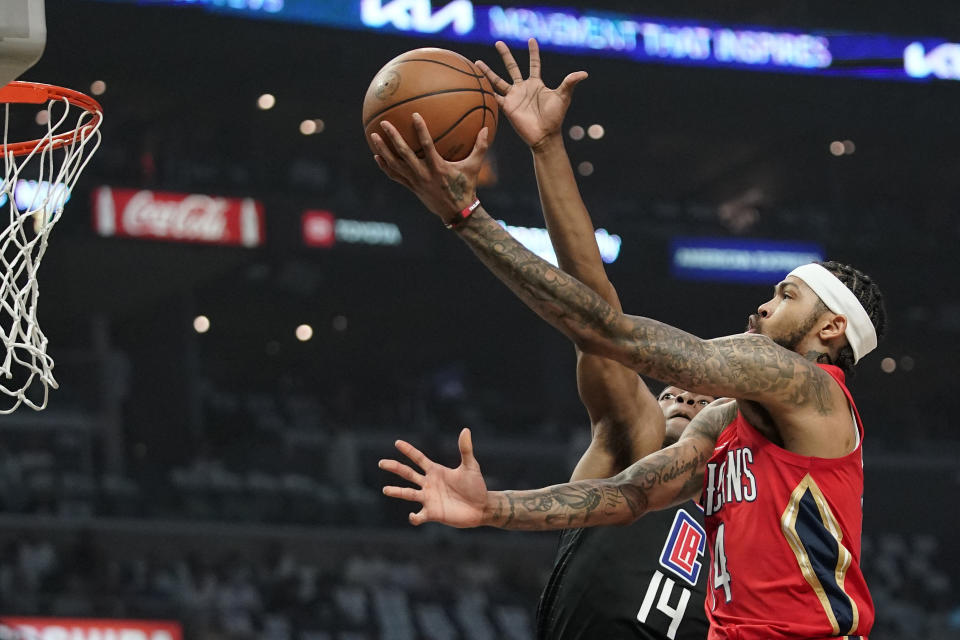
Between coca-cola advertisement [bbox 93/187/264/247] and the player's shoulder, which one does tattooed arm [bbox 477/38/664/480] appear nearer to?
the player's shoulder

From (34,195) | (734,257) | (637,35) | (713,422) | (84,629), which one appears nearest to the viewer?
(713,422)

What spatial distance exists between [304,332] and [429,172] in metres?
19.3

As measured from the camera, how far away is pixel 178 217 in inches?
629

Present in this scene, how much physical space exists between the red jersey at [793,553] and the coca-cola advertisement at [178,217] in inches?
533

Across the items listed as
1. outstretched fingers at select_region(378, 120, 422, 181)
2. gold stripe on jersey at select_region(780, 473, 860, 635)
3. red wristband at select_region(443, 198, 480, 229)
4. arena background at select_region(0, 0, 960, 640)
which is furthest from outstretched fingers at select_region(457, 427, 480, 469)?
arena background at select_region(0, 0, 960, 640)

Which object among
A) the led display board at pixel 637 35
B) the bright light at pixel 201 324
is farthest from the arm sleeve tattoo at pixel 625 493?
the bright light at pixel 201 324

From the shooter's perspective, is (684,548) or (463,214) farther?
(684,548)

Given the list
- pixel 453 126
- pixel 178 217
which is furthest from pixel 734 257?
pixel 453 126

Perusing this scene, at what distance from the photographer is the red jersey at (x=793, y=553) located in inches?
115

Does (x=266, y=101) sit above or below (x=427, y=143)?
above

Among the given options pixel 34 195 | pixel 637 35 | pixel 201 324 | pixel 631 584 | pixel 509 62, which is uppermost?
pixel 637 35

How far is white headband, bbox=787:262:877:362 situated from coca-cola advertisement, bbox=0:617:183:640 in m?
9.81

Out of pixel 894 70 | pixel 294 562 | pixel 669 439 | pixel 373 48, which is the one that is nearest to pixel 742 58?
pixel 894 70

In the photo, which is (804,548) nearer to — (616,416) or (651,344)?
(651,344)
